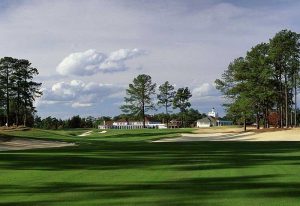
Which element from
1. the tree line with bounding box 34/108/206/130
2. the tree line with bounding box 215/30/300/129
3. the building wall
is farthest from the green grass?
the building wall

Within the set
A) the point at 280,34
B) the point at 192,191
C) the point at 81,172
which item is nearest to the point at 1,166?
the point at 81,172

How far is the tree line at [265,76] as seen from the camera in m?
76.2

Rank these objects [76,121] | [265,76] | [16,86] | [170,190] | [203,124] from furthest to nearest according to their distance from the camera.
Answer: [203,124] → [76,121] → [16,86] → [265,76] → [170,190]

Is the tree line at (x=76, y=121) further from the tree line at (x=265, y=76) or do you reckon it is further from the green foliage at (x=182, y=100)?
the tree line at (x=265, y=76)

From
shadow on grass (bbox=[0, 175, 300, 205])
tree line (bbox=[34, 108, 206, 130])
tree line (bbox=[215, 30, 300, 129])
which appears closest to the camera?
shadow on grass (bbox=[0, 175, 300, 205])

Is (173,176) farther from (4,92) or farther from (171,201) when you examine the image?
(4,92)

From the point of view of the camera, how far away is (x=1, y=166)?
20859 millimetres

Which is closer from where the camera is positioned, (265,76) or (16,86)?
(265,76)

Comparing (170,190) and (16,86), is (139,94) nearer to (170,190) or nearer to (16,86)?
(16,86)

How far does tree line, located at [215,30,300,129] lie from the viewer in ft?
250

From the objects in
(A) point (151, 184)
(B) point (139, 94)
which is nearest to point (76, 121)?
(B) point (139, 94)

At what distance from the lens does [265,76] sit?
78.1 metres

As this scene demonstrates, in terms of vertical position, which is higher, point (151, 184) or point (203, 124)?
point (203, 124)

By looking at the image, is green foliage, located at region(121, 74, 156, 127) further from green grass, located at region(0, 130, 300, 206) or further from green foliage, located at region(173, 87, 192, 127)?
green grass, located at region(0, 130, 300, 206)
